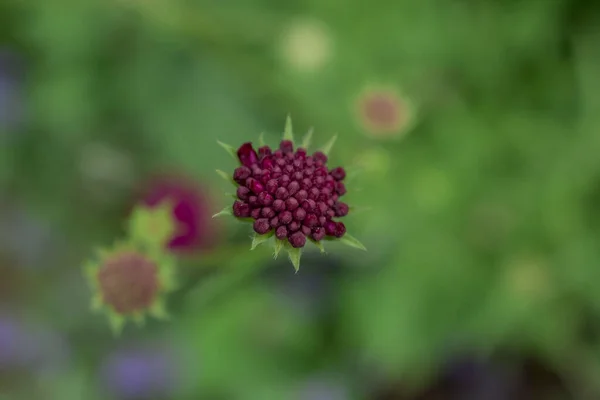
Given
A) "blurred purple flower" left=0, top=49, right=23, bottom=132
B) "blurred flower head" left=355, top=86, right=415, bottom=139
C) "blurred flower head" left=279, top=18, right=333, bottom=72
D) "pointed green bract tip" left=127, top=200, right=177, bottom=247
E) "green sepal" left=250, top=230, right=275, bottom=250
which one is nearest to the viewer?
"green sepal" left=250, top=230, right=275, bottom=250

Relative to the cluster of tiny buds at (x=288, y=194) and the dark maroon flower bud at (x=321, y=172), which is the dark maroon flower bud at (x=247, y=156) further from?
the dark maroon flower bud at (x=321, y=172)

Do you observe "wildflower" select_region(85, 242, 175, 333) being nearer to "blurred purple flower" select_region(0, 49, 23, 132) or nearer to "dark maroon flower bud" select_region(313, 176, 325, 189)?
"dark maroon flower bud" select_region(313, 176, 325, 189)

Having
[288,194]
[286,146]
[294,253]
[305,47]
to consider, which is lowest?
[294,253]

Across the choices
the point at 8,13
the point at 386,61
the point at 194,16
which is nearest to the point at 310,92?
the point at 386,61

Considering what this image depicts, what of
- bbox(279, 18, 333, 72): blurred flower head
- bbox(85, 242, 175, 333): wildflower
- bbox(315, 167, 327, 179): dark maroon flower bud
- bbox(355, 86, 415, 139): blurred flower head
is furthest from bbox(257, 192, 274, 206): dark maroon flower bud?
bbox(279, 18, 333, 72): blurred flower head

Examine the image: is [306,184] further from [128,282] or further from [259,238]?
[128,282]

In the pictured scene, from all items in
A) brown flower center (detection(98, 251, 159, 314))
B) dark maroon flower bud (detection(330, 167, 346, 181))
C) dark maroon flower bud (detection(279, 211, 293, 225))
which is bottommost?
dark maroon flower bud (detection(279, 211, 293, 225))

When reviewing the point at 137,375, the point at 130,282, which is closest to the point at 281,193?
the point at 130,282
